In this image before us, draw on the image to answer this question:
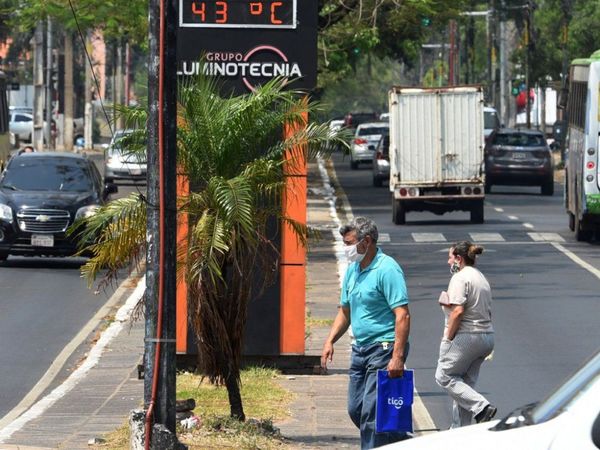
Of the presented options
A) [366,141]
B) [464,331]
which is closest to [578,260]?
[464,331]

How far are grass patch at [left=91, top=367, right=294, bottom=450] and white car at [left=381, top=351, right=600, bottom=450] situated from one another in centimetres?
504

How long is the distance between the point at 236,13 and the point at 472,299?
466 centimetres

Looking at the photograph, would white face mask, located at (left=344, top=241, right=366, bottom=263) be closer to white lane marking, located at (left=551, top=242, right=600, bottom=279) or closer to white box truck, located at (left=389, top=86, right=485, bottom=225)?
white lane marking, located at (left=551, top=242, right=600, bottom=279)

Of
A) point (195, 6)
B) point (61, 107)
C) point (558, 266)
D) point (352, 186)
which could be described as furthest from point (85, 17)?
point (61, 107)

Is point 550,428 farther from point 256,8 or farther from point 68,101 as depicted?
point 68,101

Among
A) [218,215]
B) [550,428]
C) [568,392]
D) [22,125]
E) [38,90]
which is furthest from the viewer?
[22,125]

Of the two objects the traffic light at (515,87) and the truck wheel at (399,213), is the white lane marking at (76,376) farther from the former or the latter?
the traffic light at (515,87)

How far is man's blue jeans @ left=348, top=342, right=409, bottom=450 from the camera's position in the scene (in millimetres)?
10223

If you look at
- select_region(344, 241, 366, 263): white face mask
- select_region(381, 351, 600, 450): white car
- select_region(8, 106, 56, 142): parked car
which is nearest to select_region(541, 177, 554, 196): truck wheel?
select_region(344, 241, 366, 263): white face mask

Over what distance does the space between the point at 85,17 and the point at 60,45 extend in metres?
67.3

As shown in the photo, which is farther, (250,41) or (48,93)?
(48,93)

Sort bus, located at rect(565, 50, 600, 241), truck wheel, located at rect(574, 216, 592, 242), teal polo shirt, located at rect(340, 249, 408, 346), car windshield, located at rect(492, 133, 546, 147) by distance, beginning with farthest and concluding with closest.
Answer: car windshield, located at rect(492, 133, 546, 147) < truck wheel, located at rect(574, 216, 592, 242) < bus, located at rect(565, 50, 600, 241) < teal polo shirt, located at rect(340, 249, 408, 346)

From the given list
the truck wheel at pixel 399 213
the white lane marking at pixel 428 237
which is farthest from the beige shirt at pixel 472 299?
the truck wheel at pixel 399 213

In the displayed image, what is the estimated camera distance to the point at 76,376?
15258mm
